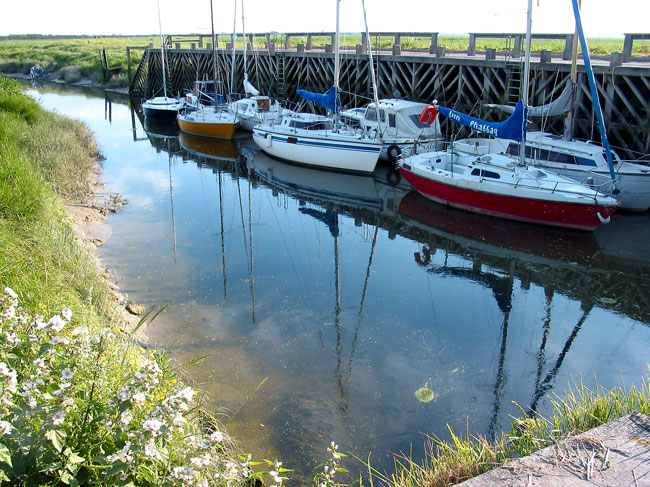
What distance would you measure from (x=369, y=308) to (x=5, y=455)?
27.4 feet

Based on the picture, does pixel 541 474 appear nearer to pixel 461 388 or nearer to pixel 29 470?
pixel 29 470

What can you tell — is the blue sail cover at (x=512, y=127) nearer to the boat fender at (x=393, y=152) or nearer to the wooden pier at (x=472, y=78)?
the wooden pier at (x=472, y=78)

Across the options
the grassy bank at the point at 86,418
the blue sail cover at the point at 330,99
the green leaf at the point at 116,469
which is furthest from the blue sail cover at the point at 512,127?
the green leaf at the point at 116,469

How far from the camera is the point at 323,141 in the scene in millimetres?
21594

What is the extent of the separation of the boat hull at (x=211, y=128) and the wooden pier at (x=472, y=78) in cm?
575

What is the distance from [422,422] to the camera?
7887mm

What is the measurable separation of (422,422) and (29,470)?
5317 mm

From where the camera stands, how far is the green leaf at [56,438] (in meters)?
3.68

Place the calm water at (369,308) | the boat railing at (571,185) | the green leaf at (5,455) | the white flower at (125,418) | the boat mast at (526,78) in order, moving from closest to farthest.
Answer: the green leaf at (5,455) < the white flower at (125,418) < the calm water at (369,308) < the boat railing at (571,185) < the boat mast at (526,78)

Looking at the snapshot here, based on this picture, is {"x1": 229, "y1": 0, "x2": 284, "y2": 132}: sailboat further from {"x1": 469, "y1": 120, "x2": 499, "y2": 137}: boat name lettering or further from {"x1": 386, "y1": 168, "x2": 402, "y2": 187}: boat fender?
{"x1": 469, "y1": 120, "x2": 499, "y2": 137}: boat name lettering

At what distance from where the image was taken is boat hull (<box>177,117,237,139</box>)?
2775 centimetres

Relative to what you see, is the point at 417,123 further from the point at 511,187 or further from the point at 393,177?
the point at 511,187

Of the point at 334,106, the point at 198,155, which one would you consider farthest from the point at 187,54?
the point at 334,106

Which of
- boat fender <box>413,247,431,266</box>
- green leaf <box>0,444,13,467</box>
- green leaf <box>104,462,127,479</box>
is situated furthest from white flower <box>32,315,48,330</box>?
boat fender <box>413,247,431,266</box>
